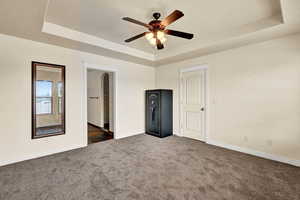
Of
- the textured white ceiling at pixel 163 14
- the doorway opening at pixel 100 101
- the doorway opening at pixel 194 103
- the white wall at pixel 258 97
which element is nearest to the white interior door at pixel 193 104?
the doorway opening at pixel 194 103

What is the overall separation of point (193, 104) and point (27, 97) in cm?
395

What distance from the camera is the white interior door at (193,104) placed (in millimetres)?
3926

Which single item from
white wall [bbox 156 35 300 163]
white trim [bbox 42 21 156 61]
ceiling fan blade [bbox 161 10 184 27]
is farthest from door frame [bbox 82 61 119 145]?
white wall [bbox 156 35 300 163]

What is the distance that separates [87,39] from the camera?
2.96 meters

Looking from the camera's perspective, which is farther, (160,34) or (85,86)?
(85,86)

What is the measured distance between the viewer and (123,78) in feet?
14.0

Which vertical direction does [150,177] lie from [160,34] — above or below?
below

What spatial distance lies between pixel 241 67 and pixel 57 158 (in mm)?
4383

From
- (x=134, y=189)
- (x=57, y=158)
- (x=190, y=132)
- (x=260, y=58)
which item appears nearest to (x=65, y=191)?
(x=134, y=189)

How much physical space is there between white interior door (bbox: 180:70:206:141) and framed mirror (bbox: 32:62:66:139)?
10.7ft

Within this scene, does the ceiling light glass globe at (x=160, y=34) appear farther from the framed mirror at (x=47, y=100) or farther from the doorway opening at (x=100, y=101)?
the doorway opening at (x=100, y=101)

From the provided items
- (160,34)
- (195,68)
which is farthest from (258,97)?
(160,34)

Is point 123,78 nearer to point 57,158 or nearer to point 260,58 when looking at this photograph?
point 57,158

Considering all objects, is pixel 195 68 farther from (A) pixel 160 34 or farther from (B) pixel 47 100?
(B) pixel 47 100
